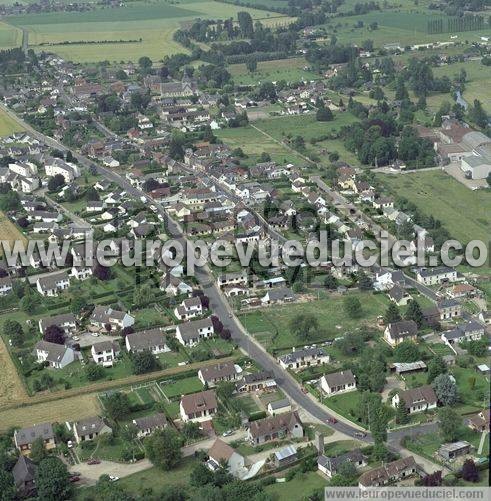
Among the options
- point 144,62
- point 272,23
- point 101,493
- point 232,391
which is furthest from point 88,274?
point 272,23

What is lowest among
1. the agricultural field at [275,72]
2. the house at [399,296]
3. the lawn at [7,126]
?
the house at [399,296]

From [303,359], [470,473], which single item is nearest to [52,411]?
[303,359]

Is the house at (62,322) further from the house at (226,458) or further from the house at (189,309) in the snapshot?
the house at (226,458)

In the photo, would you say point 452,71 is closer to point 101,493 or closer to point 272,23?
point 272,23

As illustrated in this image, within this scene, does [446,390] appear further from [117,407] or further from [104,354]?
[104,354]

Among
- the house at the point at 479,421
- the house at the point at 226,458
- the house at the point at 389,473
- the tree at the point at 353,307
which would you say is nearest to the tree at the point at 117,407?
the house at the point at 226,458

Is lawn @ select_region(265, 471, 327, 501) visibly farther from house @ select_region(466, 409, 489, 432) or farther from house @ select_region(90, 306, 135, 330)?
house @ select_region(90, 306, 135, 330)

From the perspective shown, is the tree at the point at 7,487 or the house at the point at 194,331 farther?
the house at the point at 194,331

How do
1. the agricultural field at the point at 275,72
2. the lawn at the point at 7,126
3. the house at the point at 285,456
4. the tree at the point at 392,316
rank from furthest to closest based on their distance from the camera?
the agricultural field at the point at 275,72
the lawn at the point at 7,126
the tree at the point at 392,316
the house at the point at 285,456

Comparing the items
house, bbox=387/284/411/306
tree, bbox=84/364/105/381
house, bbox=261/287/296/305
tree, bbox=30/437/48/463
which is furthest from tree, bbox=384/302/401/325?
tree, bbox=30/437/48/463
